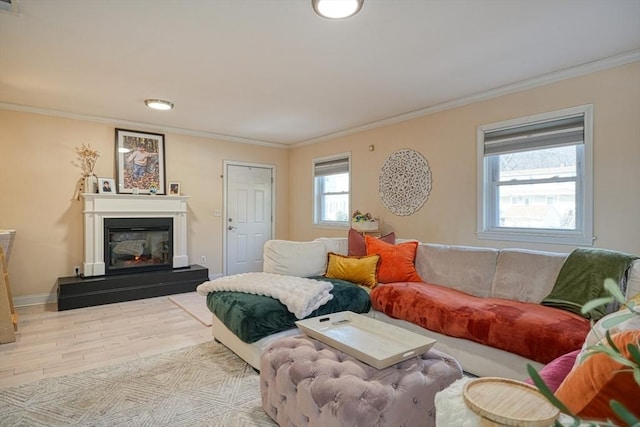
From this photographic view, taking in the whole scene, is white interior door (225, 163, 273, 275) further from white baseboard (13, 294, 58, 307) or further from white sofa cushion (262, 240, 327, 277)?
white sofa cushion (262, 240, 327, 277)

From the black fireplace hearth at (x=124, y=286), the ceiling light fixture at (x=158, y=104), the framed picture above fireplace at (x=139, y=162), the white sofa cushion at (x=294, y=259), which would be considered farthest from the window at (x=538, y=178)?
the framed picture above fireplace at (x=139, y=162)

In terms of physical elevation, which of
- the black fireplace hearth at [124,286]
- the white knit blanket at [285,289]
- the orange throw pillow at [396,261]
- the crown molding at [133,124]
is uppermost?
the crown molding at [133,124]

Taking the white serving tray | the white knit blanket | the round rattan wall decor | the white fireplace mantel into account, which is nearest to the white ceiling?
the round rattan wall decor

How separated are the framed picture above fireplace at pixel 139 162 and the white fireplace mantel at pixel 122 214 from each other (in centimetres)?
23

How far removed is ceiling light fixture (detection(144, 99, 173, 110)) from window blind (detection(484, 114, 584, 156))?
145 inches

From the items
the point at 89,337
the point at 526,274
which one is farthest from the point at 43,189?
the point at 526,274

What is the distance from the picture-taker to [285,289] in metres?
2.67

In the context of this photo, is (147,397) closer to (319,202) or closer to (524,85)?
(524,85)

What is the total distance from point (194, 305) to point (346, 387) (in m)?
3.24

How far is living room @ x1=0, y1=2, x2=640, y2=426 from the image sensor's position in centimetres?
289

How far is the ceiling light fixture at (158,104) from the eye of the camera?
13.0ft

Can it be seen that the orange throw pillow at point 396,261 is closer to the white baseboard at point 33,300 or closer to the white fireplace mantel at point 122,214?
the white fireplace mantel at point 122,214

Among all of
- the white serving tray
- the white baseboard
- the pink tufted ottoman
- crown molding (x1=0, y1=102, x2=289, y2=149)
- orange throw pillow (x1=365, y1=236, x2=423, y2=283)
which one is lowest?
the white baseboard

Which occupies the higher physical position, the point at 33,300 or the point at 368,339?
the point at 368,339
